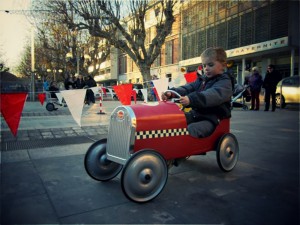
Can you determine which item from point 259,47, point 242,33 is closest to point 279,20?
point 259,47

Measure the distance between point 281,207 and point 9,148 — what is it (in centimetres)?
462

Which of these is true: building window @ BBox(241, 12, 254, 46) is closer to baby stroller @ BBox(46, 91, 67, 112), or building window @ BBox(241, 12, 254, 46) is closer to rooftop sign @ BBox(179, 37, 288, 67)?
rooftop sign @ BBox(179, 37, 288, 67)

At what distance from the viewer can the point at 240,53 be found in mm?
26594

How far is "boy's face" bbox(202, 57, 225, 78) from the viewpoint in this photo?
3.53 metres

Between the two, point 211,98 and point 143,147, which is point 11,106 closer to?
point 143,147

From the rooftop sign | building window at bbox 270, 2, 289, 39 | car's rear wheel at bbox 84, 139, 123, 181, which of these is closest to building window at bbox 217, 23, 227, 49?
the rooftop sign

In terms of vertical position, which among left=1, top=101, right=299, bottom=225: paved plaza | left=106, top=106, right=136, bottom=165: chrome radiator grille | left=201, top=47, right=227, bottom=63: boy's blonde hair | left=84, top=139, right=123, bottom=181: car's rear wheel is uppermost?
left=201, top=47, right=227, bottom=63: boy's blonde hair

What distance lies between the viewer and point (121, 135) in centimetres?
297

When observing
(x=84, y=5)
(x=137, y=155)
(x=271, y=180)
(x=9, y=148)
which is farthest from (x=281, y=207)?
(x=84, y=5)

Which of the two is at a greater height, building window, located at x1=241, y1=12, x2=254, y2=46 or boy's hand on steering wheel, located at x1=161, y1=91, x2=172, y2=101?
building window, located at x1=241, y1=12, x2=254, y2=46

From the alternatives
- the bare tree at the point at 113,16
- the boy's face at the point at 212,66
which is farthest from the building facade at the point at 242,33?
the boy's face at the point at 212,66

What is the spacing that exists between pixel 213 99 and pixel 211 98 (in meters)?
0.04

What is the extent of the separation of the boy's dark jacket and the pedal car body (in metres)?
0.27

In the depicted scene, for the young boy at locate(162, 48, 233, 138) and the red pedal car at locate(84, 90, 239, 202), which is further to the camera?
the young boy at locate(162, 48, 233, 138)
